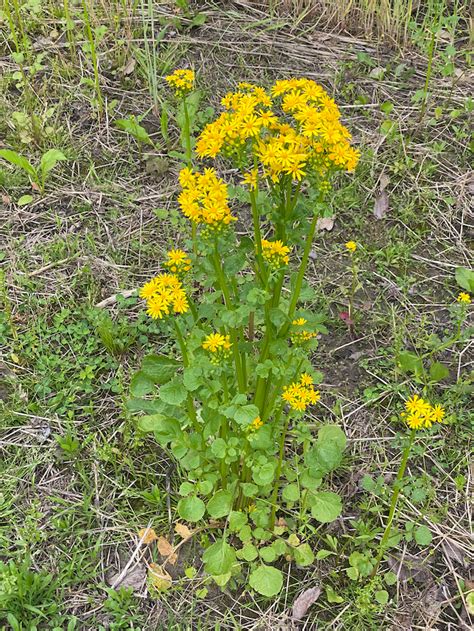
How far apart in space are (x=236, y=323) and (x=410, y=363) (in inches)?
40.9

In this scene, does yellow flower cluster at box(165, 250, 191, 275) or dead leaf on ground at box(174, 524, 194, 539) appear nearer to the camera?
yellow flower cluster at box(165, 250, 191, 275)

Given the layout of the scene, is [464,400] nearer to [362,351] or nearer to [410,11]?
[362,351]

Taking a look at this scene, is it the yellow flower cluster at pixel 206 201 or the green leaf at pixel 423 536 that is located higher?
the yellow flower cluster at pixel 206 201

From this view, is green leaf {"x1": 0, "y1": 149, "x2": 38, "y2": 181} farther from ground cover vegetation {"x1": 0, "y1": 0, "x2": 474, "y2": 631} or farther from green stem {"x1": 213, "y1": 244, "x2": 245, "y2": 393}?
green stem {"x1": 213, "y1": 244, "x2": 245, "y2": 393}

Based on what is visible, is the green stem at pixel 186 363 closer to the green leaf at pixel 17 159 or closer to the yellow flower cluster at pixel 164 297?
the yellow flower cluster at pixel 164 297

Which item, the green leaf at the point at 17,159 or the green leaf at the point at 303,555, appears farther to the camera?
the green leaf at the point at 17,159

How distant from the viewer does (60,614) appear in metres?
2.05

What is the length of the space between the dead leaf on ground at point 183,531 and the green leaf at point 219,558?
0.50 feet

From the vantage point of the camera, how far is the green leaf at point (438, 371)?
8.16 feet

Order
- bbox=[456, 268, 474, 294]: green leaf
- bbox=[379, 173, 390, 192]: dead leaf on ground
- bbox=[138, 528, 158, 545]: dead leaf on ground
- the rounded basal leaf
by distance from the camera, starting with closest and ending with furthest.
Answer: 1. the rounded basal leaf
2. bbox=[138, 528, 158, 545]: dead leaf on ground
3. bbox=[456, 268, 474, 294]: green leaf
4. bbox=[379, 173, 390, 192]: dead leaf on ground

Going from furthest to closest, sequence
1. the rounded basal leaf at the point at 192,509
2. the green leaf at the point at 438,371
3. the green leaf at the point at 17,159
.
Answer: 1. the green leaf at the point at 17,159
2. the green leaf at the point at 438,371
3. the rounded basal leaf at the point at 192,509

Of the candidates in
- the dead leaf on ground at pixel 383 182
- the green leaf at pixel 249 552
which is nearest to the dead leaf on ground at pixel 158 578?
the green leaf at pixel 249 552

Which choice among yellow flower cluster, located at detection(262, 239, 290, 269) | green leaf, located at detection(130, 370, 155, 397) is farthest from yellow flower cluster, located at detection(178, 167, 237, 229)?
green leaf, located at detection(130, 370, 155, 397)

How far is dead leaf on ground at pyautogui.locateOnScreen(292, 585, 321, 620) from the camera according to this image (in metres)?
2.06
